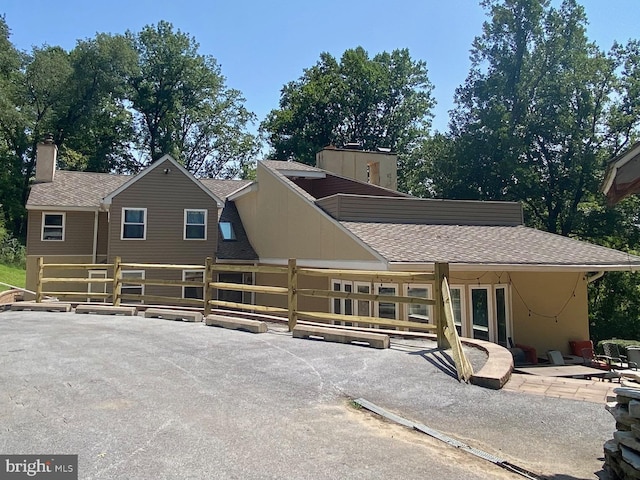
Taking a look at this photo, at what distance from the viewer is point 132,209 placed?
1927cm

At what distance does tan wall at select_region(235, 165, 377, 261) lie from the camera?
1373 cm

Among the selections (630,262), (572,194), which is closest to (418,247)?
(630,262)

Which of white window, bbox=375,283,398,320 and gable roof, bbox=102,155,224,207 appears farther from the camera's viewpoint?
gable roof, bbox=102,155,224,207

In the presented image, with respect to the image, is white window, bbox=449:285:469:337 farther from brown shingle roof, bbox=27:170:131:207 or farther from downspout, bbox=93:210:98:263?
brown shingle roof, bbox=27:170:131:207

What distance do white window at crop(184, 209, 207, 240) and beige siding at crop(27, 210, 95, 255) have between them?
414cm

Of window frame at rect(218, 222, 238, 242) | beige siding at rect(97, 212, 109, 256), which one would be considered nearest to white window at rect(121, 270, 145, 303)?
beige siding at rect(97, 212, 109, 256)

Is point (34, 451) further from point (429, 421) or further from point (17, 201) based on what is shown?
point (17, 201)

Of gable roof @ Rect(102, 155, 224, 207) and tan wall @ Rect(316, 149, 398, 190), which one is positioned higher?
tan wall @ Rect(316, 149, 398, 190)

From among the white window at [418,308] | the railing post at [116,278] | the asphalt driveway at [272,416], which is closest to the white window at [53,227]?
the railing post at [116,278]

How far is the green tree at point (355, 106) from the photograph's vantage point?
42062mm

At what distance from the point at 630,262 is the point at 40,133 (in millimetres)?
38006

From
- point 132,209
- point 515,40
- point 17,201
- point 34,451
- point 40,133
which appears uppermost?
point 515,40

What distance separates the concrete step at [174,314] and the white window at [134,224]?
299 inches

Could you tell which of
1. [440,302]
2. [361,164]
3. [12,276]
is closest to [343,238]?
[440,302]
